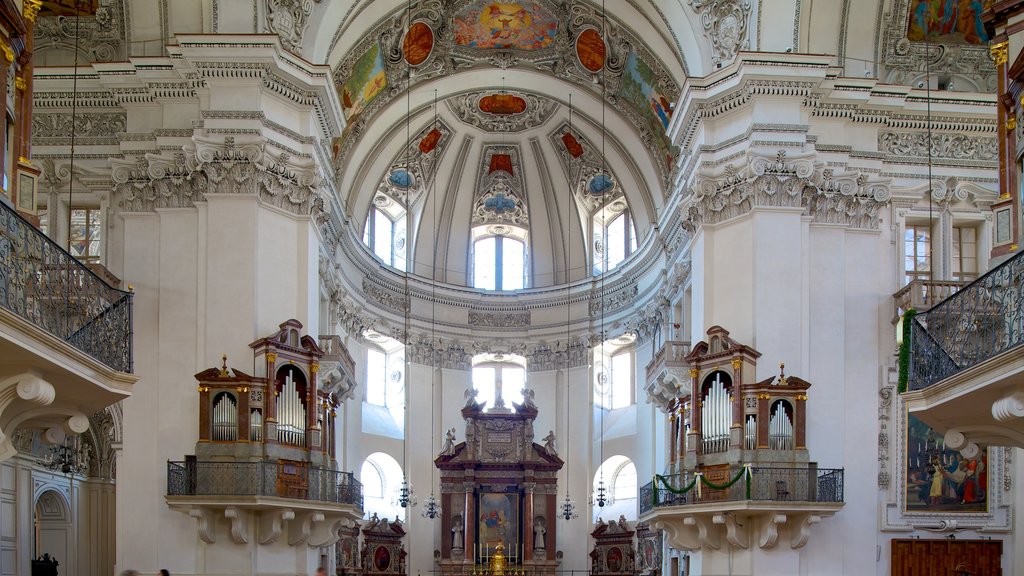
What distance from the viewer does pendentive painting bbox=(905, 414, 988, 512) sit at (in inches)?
973

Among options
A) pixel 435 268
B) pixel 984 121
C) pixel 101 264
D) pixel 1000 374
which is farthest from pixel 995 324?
pixel 435 268

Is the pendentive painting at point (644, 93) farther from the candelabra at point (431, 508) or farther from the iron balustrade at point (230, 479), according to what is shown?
the iron balustrade at point (230, 479)

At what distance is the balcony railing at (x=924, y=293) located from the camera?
24.2 meters

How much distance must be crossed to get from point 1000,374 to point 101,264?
704 inches

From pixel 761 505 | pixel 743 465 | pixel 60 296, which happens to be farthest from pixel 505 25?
pixel 60 296

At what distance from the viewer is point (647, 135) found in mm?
33375

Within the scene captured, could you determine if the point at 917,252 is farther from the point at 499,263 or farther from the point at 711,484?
the point at 499,263

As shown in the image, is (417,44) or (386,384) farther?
(386,384)

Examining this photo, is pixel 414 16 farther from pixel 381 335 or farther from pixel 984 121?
pixel 984 121

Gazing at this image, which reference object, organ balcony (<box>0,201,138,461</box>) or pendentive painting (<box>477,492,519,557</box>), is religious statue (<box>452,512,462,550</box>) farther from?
organ balcony (<box>0,201,138,461</box>)

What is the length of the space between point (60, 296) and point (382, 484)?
A: 22819 mm

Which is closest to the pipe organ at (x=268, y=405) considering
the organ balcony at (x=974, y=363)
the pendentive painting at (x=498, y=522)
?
the pendentive painting at (x=498, y=522)

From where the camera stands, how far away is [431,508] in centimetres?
3384

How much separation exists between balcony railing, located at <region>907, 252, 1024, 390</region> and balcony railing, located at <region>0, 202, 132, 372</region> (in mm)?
10571
